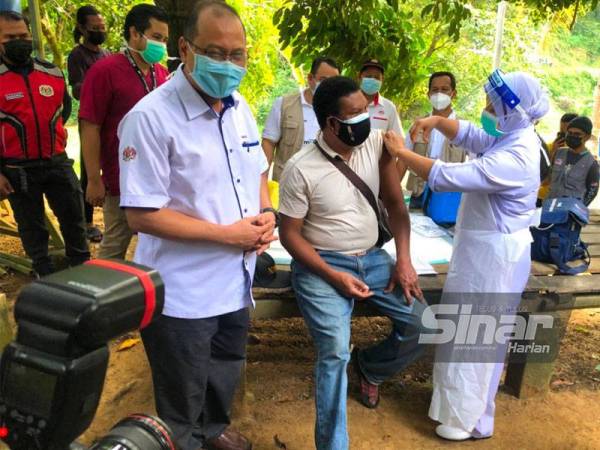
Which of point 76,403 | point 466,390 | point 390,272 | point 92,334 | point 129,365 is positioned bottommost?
point 129,365

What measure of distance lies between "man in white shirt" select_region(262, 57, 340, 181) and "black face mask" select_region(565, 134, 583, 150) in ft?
7.94

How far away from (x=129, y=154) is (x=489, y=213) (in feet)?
5.38

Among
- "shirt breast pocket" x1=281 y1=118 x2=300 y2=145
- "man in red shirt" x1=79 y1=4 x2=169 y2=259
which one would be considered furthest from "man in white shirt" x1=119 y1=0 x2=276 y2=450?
"shirt breast pocket" x1=281 y1=118 x2=300 y2=145

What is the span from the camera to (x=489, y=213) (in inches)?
95.7

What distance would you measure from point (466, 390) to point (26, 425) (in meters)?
2.26

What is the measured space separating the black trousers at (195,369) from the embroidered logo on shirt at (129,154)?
0.59 metres

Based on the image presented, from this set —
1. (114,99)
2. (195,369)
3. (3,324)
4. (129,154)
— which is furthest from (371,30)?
(3,324)

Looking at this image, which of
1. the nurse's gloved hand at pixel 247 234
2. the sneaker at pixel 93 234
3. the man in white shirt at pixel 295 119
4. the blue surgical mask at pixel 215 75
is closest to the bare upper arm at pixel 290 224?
the nurse's gloved hand at pixel 247 234

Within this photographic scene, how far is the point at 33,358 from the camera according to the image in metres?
0.79

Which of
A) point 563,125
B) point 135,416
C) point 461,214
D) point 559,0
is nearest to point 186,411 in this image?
point 135,416

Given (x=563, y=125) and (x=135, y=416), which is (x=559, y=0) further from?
(x=135, y=416)

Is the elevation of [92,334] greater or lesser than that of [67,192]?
greater

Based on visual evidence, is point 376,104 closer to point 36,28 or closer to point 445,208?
point 445,208

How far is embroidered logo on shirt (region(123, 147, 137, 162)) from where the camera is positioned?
1.71 meters
